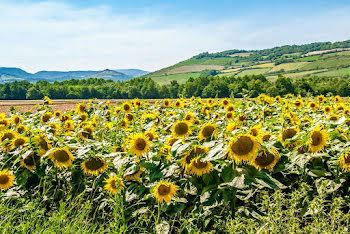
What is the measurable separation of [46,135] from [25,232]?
1.07 m

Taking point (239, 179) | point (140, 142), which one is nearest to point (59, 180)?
point (140, 142)

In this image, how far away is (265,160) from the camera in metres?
2.88

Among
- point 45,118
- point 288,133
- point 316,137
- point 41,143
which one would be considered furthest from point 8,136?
point 316,137

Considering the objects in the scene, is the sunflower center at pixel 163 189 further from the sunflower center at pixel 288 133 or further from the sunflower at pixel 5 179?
the sunflower at pixel 5 179

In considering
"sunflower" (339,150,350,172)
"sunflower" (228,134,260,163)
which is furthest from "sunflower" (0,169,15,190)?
"sunflower" (339,150,350,172)

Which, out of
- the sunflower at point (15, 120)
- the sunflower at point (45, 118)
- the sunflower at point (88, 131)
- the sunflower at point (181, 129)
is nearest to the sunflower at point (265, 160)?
the sunflower at point (181, 129)

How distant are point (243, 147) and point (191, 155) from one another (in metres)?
0.51

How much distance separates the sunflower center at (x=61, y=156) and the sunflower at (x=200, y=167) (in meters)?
1.40

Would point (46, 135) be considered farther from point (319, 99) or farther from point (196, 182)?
point (319, 99)

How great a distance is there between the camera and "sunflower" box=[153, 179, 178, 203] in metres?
2.88

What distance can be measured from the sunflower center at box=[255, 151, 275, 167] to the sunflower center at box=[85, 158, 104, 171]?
164 centimetres

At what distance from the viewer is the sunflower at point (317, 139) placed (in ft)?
9.78

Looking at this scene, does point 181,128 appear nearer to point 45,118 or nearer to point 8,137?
point 8,137

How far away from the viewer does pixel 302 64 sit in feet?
420
